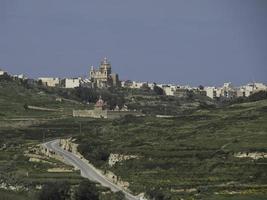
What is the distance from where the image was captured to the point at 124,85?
179 meters

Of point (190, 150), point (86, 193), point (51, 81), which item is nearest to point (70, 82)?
point (51, 81)

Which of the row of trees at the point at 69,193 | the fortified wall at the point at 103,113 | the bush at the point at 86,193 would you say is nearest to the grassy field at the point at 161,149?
the row of trees at the point at 69,193

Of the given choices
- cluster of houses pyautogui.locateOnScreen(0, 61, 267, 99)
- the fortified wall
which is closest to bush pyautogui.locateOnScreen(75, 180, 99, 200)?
the fortified wall

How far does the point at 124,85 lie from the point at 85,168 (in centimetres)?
11573

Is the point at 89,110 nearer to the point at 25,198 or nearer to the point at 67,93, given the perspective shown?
the point at 67,93

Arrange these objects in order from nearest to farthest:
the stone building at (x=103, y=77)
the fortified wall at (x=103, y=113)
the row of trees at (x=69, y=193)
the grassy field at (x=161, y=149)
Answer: the row of trees at (x=69, y=193) → the grassy field at (x=161, y=149) → the fortified wall at (x=103, y=113) → the stone building at (x=103, y=77)

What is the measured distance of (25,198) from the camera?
152ft

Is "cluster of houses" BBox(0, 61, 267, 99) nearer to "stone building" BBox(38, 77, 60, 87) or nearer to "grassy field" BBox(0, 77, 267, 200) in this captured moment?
"stone building" BBox(38, 77, 60, 87)

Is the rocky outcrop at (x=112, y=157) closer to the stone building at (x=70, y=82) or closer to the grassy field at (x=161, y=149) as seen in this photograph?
the grassy field at (x=161, y=149)

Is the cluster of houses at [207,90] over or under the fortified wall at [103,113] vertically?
over

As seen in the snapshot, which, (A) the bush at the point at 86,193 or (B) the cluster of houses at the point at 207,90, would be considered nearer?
(A) the bush at the point at 86,193

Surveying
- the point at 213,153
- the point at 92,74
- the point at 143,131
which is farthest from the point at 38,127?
the point at 92,74

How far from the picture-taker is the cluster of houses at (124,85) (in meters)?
165

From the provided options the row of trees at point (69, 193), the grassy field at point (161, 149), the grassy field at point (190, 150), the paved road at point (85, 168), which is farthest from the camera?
the paved road at point (85, 168)
